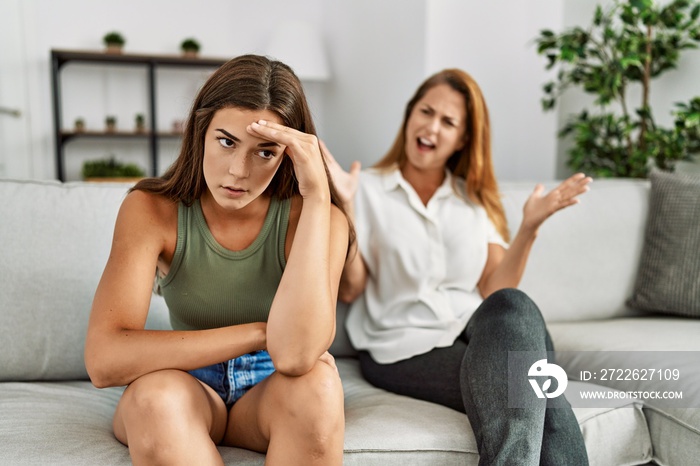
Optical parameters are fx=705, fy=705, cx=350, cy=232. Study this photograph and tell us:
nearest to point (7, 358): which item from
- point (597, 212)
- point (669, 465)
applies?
point (669, 465)

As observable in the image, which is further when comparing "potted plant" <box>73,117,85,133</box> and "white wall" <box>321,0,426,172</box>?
"potted plant" <box>73,117,85,133</box>

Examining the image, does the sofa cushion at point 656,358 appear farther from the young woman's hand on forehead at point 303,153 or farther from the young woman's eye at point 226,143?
the young woman's eye at point 226,143

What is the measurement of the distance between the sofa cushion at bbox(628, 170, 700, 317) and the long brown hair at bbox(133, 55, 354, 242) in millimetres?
1253

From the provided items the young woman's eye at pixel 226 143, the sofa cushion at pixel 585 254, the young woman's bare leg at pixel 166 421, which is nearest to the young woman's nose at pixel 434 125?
the sofa cushion at pixel 585 254

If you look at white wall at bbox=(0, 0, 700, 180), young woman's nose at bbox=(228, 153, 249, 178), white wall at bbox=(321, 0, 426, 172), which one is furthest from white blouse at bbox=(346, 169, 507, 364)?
white wall at bbox=(321, 0, 426, 172)

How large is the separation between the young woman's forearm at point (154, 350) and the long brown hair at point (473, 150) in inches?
34.0

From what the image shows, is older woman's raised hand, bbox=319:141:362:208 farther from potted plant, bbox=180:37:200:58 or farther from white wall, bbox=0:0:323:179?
A: potted plant, bbox=180:37:200:58

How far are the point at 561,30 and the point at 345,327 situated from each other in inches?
82.0

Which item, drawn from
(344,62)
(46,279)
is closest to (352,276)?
(46,279)

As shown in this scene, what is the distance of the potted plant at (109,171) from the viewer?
4336 mm

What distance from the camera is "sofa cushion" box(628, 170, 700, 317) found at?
6.59 feet

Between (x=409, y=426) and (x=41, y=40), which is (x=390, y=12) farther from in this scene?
(x=409, y=426)

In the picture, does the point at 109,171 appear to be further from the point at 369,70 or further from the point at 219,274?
the point at 219,274

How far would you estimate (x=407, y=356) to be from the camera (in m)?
1.63
